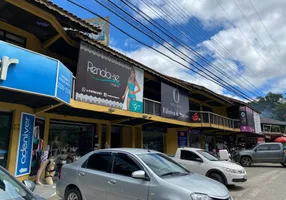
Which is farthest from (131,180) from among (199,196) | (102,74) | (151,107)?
(151,107)

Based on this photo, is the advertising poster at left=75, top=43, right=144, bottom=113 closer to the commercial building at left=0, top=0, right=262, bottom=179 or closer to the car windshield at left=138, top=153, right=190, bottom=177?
the commercial building at left=0, top=0, right=262, bottom=179

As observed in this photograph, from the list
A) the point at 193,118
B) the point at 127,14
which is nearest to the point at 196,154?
the point at 127,14

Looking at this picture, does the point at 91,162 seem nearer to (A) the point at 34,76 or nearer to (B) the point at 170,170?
(B) the point at 170,170

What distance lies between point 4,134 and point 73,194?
4677mm

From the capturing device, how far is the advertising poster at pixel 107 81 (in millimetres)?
10250

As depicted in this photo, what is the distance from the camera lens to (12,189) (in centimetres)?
313

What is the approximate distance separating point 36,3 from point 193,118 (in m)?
14.8

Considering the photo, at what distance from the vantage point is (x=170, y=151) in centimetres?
2114

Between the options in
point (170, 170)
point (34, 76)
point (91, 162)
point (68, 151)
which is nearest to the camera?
point (170, 170)

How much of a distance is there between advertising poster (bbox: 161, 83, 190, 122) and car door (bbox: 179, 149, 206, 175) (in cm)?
570

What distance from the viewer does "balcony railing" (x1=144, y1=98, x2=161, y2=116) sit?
48.4 ft

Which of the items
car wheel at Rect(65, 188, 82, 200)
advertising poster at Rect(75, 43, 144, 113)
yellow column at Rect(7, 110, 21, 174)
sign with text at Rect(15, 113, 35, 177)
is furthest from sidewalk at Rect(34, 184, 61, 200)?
advertising poster at Rect(75, 43, 144, 113)

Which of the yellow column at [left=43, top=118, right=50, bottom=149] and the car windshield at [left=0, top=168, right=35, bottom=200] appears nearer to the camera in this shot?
the car windshield at [left=0, top=168, right=35, bottom=200]

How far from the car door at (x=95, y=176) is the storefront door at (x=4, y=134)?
4539 millimetres
